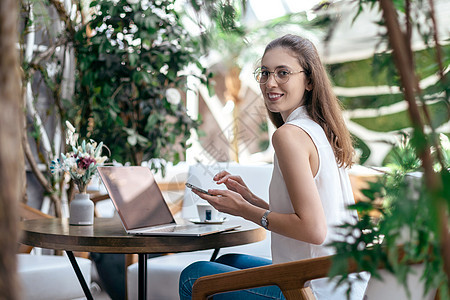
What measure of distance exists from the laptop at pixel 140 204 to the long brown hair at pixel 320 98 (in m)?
0.48

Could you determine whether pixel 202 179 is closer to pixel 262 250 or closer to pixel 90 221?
pixel 262 250

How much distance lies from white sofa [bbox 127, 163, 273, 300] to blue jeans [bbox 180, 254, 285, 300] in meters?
0.51

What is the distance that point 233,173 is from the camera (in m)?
3.12

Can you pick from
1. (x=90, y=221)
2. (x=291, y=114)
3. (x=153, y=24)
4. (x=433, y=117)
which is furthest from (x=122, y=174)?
(x=153, y=24)

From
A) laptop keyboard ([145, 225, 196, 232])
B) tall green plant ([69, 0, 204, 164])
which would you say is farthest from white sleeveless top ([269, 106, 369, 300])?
tall green plant ([69, 0, 204, 164])

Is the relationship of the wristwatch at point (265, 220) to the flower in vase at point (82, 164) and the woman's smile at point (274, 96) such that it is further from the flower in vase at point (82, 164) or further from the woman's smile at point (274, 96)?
the flower in vase at point (82, 164)

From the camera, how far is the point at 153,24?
3387mm

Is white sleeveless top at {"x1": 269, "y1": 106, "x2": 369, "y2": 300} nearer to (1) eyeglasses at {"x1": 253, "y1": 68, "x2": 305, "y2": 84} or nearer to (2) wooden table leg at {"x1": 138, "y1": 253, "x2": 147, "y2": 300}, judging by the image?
(1) eyeglasses at {"x1": 253, "y1": 68, "x2": 305, "y2": 84}

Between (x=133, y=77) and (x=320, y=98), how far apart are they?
1.97 metres

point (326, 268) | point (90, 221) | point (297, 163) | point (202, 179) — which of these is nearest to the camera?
point (326, 268)

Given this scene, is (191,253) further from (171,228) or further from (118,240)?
(118,240)

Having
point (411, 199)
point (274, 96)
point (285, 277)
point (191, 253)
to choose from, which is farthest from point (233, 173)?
point (411, 199)

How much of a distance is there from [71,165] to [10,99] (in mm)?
1763

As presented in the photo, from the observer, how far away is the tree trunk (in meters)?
0.38
